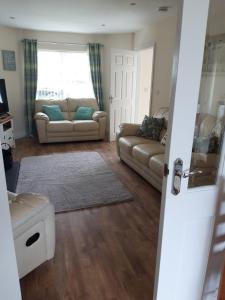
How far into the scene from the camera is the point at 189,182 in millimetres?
1165

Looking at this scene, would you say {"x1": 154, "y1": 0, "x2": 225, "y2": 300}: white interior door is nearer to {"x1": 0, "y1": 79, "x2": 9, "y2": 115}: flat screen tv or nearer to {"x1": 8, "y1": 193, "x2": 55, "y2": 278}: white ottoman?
{"x1": 8, "y1": 193, "x2": 55, "y2": 278}: white ottoman

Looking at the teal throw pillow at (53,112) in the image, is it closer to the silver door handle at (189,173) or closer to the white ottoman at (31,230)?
the white ottoman at (31,230)

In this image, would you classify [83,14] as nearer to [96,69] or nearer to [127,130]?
[127,130]

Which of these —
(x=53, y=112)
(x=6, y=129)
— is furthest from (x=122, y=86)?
(x=6, y=129)

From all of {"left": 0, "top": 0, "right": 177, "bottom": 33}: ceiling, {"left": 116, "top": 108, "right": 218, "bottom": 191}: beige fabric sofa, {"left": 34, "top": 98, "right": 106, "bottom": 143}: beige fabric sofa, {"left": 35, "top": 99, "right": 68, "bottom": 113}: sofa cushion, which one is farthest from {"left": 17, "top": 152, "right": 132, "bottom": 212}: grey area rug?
{"left": 0, "top": 0, "right": 177, "bottom": 33}: ceiling

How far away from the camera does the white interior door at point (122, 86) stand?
521 cm

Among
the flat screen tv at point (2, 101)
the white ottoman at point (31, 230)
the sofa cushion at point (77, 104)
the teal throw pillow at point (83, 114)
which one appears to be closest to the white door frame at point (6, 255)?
the white ottoman at point (31, 230)

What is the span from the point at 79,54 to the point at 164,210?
556cm

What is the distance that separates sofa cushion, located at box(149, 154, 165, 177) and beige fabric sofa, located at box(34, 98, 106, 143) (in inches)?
101

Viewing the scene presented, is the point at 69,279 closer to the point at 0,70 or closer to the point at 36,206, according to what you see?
the point at 36,206

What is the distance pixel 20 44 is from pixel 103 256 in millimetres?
5111

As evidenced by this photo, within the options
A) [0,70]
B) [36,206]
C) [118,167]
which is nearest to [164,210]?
[36,206]

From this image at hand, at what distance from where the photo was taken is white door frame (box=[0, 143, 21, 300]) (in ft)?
3.19

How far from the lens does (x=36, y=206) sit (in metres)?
1.67
